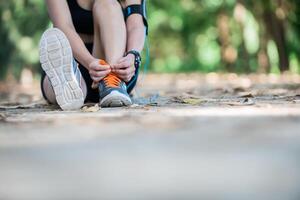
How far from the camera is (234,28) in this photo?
17.7 metres

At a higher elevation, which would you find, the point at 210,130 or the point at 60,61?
the point at 60,61

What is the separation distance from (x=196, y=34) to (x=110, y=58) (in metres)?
17.3

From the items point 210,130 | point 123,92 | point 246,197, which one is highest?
point 123,92

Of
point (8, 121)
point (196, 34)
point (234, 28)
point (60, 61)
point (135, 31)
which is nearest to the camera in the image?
point (8, 121)

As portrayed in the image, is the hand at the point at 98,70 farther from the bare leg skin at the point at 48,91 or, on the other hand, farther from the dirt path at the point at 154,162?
the dirt path at the point at 154,162

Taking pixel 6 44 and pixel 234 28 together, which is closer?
pixel 6 44

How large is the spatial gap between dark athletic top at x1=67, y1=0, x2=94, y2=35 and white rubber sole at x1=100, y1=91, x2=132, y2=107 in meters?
0.71

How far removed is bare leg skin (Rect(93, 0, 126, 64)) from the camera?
10.5 ft

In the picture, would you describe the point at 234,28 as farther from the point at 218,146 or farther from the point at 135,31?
the point at 218,146

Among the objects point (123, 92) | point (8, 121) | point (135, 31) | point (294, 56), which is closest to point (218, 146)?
point (8, 121)

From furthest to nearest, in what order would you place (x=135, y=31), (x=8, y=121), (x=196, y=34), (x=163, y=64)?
(x=163, y=64), (x=196, y=34), (x=135, y=31), (x=8, y=121)

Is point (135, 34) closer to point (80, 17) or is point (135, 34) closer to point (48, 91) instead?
point (80, 17)

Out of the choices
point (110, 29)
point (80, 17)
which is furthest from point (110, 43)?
point (80, 17)

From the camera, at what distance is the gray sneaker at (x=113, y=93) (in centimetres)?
301
